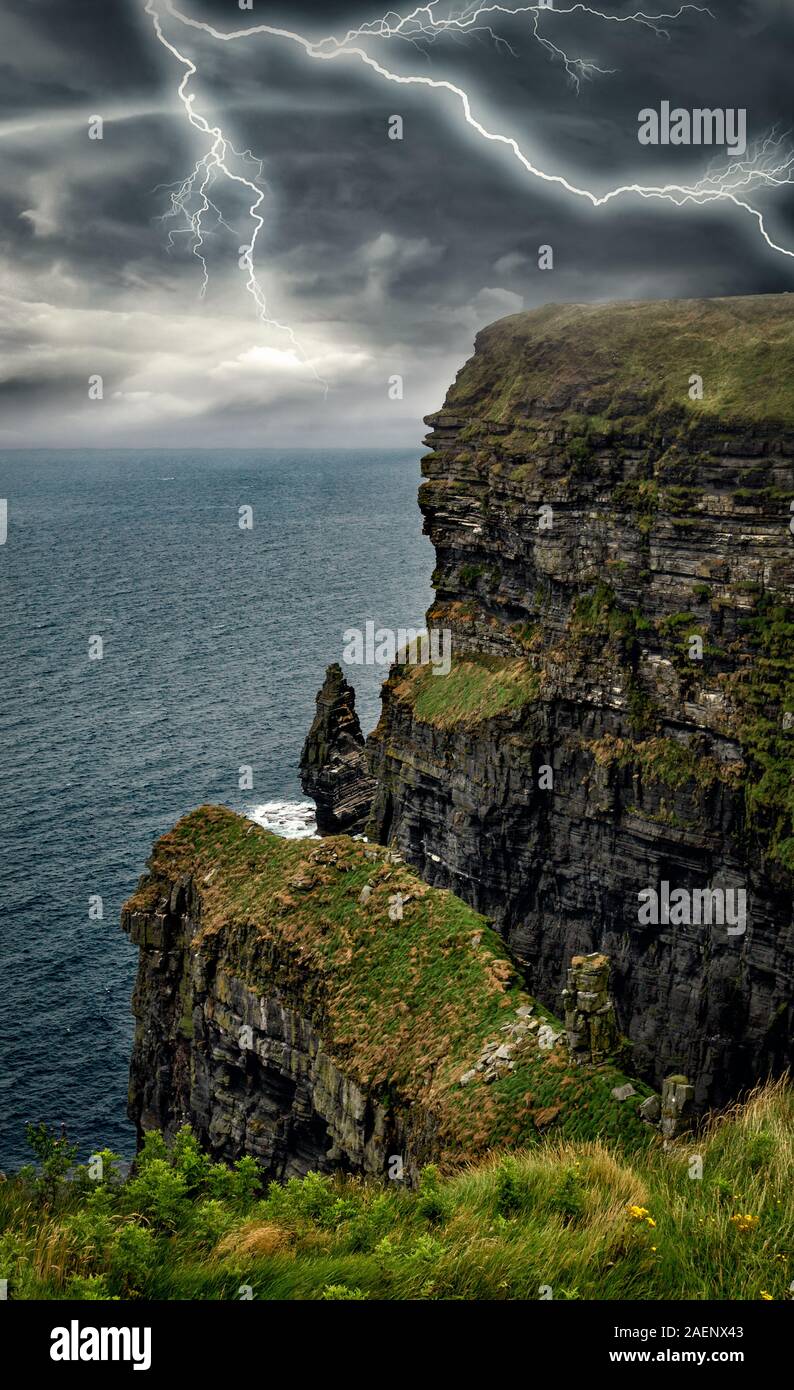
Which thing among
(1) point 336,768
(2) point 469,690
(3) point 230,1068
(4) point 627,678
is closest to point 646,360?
(4) point 627,678

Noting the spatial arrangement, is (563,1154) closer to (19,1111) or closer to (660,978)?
(660,978)

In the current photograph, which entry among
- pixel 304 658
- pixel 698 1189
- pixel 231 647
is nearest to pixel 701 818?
pixel 698 1189

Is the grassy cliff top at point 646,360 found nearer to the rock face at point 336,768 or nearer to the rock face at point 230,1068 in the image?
the rock face at point 336,768

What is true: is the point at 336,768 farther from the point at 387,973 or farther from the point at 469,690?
the point at 387,973

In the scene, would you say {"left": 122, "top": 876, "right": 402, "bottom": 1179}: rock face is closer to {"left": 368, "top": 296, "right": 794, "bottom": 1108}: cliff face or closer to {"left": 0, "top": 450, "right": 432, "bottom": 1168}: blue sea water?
{"left": 0, "top": 450, "right": 432, "bottom": 1168}: blue sea water

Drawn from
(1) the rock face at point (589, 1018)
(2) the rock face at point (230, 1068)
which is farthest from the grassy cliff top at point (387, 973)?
(2) the rock face at point (230, 1068)
